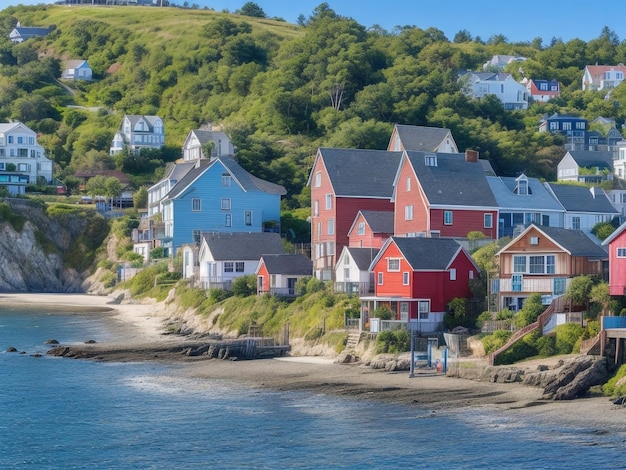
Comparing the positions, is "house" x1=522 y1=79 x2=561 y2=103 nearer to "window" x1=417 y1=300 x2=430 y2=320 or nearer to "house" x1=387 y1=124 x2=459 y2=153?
"house" x1=387 y1=124 x2=459 y2=153

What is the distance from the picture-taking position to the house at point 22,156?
126 meters

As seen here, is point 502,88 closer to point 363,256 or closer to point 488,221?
point 488,221

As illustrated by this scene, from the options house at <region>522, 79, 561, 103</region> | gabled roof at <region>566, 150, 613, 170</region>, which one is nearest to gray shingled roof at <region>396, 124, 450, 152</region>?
gabled roof at <region>566, 150, 613, 170</region>

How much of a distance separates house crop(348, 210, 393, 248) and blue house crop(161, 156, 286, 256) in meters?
23.2

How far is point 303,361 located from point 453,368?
32.4 feet

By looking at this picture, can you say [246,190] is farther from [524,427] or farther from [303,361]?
[524,427]

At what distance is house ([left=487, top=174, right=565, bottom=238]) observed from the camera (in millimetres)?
71250

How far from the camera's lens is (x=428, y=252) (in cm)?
5862

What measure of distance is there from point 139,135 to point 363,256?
3099 inches

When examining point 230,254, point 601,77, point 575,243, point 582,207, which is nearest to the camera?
point 575,243

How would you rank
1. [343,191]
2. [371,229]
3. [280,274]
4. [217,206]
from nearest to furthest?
[280,274] → [371,229] → [343,191] → [217,206]

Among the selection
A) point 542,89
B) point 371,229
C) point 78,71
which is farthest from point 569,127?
point 78,71

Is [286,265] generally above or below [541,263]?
above

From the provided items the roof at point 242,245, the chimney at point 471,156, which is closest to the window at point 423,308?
the chimney at point 471,156
